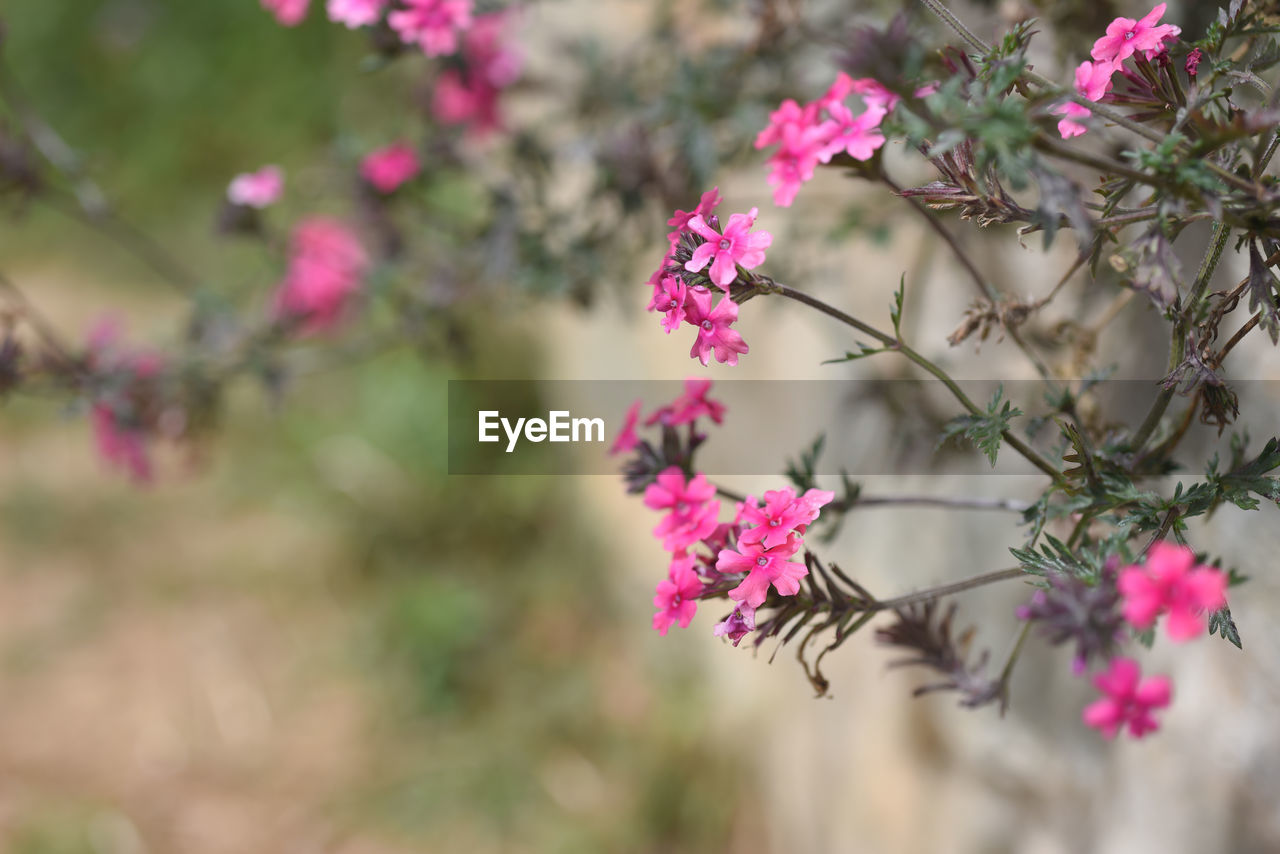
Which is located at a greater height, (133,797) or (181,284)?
(181,284)

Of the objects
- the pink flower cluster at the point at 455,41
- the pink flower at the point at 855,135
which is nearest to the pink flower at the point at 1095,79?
the pink flower at the point at 855,135

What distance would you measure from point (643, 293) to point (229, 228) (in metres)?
0.81

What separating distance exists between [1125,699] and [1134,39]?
1.11 ft

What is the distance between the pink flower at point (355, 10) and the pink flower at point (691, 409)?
0.43 metres

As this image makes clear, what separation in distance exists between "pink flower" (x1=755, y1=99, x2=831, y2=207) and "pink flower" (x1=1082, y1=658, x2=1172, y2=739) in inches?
11.3

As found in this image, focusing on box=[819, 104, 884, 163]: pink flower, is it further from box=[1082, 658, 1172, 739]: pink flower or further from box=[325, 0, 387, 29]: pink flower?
box=[325, 0, 387, 29]: pink flower

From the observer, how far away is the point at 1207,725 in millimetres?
805

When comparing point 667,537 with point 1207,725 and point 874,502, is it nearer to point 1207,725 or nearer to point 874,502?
point 874,502

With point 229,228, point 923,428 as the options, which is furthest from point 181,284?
point 923,428

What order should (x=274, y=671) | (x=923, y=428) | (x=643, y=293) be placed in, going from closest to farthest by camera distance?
(x=923, y=428) < (x=643, y=293) < (x=274, y=671)

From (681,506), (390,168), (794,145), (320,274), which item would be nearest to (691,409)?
(681,506)

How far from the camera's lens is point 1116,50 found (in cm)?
53

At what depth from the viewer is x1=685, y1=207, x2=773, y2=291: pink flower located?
0.50 metres

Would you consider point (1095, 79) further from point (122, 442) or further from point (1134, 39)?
point (122, 442)
